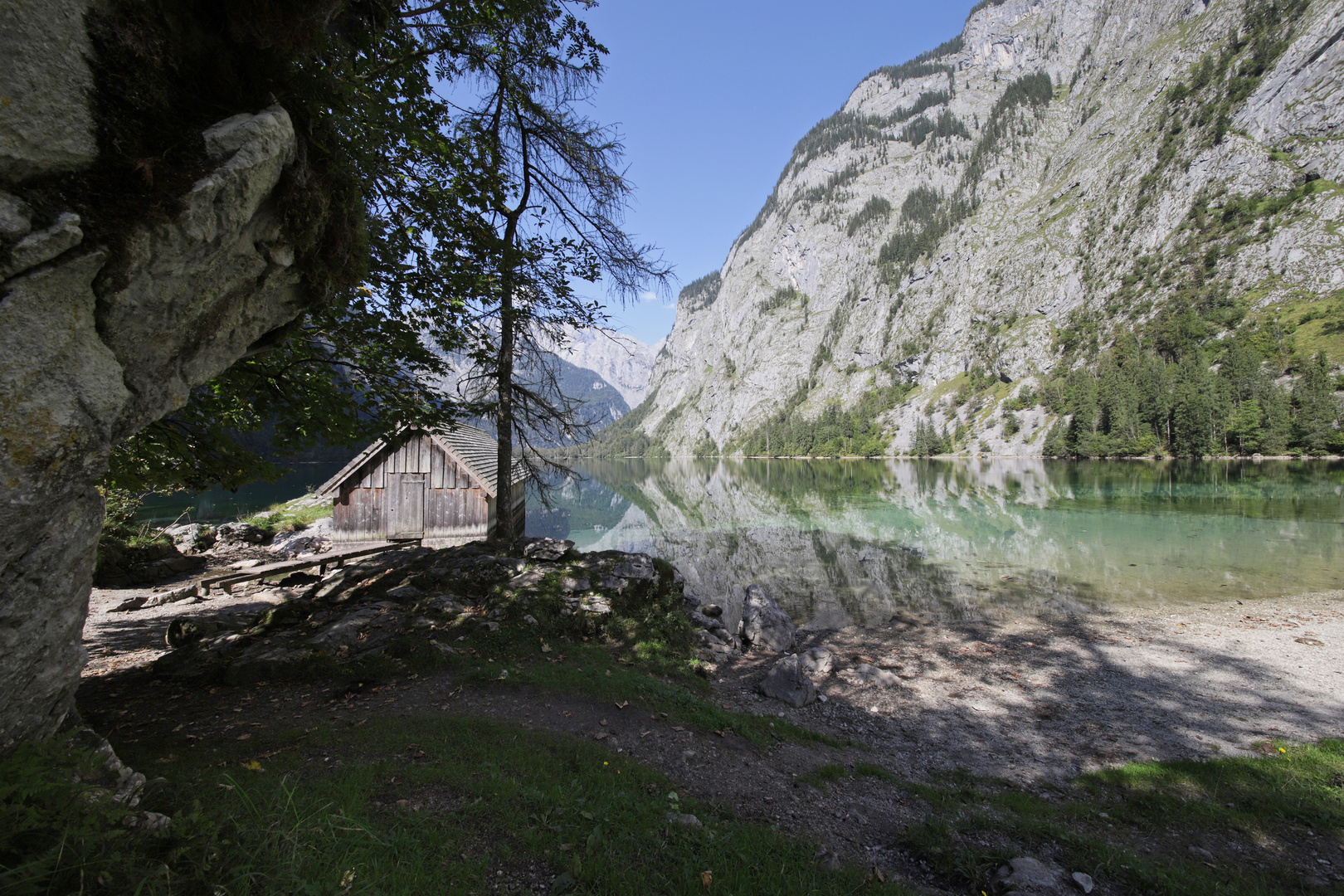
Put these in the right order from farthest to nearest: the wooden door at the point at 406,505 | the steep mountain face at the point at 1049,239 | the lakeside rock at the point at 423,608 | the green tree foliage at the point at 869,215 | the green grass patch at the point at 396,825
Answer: the green tree foliage at the point at 869,215 → the steep mountain face at the point at 1049,239 → the wooden door at the point at 406,505 → the lakeside rock at the point at 423,608 → the green grass patch at the point at 396,825

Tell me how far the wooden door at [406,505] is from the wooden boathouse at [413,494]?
0.03 m

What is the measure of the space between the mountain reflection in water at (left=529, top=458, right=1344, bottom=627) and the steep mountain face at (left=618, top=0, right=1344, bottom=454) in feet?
171

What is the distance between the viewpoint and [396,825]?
323 centimetres

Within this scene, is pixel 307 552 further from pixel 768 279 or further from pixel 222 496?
pixel 768 279

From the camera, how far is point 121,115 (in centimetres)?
252

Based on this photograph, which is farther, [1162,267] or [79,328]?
[1162,267]

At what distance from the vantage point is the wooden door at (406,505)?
18094 millimetres

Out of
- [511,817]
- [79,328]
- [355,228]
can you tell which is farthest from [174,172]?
[511,817]

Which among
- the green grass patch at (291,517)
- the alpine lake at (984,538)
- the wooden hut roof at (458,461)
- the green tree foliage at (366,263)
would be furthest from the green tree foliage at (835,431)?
the green tree foliage at (366,263)

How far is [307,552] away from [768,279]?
188584 mm

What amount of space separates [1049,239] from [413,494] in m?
146

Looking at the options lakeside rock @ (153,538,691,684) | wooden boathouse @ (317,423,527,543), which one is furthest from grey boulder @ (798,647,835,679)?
wooden boathouse @ (317,423,527,543)

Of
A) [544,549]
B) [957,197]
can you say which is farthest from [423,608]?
[957,197]

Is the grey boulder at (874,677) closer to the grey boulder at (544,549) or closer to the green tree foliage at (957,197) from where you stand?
the grey boulder at (544,549)
